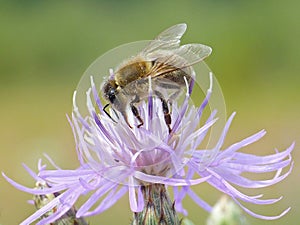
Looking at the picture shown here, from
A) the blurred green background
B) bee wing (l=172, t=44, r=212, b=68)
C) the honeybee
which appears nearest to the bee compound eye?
the honeybee

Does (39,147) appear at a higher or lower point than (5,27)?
lower

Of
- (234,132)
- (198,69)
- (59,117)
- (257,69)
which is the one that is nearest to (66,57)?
(59,117)

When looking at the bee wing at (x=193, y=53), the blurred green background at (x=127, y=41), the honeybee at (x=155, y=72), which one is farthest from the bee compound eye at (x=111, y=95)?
the blurred green background at (x=127, y=41)

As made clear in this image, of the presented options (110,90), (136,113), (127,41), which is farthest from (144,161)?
(127,41)

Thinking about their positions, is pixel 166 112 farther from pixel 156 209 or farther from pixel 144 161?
pixel 156 209

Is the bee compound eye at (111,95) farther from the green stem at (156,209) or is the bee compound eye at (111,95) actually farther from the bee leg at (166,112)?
the green stem at (156,209)

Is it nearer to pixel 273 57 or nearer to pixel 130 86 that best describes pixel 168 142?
pixel 130 86
